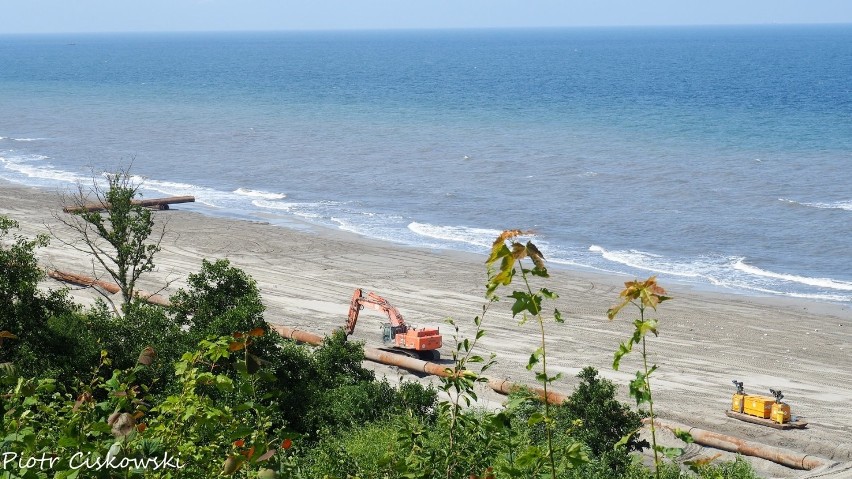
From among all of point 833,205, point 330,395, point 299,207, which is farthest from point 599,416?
point 833,205

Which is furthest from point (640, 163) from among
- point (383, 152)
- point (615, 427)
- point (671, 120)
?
point (615, 427)

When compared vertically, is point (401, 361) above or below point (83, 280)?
below

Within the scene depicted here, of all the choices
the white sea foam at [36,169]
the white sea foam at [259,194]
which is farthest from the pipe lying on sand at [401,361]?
the white sea foam at [36,169]

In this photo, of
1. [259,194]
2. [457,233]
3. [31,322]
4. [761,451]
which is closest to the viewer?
[31,322]

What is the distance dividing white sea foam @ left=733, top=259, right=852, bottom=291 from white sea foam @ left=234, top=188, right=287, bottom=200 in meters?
25.5

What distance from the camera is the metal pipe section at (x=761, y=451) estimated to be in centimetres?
1989

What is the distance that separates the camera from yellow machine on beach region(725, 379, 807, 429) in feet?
73.3

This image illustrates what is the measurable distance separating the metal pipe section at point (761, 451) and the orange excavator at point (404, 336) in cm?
725

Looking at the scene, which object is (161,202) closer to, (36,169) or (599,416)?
(36,169)

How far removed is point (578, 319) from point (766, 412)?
33.3ft

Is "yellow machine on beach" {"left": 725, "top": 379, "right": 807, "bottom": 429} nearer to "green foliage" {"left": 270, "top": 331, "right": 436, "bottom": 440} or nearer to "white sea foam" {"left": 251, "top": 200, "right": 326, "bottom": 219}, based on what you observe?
"green foliage" {"left": 270, "top": 331, "right": 436, "bottom": 440}

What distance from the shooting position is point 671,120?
91.1 m

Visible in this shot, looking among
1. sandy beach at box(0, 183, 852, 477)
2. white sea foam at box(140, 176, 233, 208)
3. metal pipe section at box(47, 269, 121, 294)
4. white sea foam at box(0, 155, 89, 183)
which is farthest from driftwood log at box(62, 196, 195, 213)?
metal pipe section at box(47, 269, 121, 294)

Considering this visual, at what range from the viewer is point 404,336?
2655 cm
